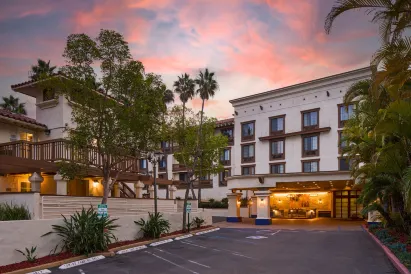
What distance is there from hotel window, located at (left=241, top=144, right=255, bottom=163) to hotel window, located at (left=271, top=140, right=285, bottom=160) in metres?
2.99

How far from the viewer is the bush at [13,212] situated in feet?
52.0

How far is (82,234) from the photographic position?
15.7 meters

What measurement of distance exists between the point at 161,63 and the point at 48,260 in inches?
648

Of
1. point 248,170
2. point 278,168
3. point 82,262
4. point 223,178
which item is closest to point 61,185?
point 82,262

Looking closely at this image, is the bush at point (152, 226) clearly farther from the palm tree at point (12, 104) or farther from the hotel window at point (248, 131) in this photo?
the palm tree at point (12, 104)

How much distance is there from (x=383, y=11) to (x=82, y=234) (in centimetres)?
1297

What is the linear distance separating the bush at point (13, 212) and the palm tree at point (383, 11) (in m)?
13.5

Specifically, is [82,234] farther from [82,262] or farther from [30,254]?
[30,254]

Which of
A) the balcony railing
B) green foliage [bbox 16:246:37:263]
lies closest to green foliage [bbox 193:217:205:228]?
the balcony railing

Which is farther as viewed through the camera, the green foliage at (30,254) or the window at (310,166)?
the window at (310,166)

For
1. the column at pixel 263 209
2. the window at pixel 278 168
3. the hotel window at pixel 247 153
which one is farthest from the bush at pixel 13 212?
the hotel window at pixel 247 153

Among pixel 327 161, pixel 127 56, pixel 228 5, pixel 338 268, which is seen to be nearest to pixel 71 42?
pixel 127 56

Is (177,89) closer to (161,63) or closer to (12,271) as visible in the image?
(161,63)

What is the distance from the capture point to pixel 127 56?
61.7 ft
